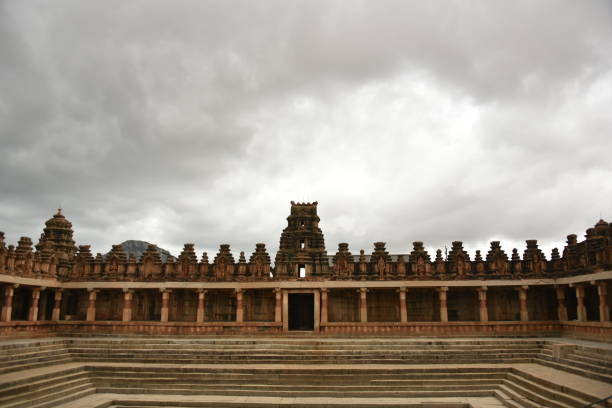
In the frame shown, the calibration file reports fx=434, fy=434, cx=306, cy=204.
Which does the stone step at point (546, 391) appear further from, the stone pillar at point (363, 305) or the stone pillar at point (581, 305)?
the stone pillar at point (363, 305)

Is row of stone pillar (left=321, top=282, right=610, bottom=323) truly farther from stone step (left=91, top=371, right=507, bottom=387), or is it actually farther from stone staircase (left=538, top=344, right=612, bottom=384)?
stone step (left=91, top=371, right=507, bottom=387)

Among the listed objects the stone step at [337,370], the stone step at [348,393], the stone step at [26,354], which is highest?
the stone step at [26,354]

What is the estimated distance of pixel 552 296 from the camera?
27812mm

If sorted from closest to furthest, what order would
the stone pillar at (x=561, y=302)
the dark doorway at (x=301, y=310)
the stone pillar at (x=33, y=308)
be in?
1. the stone pillar at (x=561, y=302)
2. the stone pillar at (x=33, y=308)
3. the dark doorway at (x=301, y=310)

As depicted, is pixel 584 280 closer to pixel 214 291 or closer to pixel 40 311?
pixel 214 291

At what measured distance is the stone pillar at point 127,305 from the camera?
91.5ft

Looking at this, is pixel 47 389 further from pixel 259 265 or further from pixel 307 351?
pixel 259 265

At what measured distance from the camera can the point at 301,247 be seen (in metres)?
31.5

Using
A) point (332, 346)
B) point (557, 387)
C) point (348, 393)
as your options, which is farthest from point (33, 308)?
point (557, 387)

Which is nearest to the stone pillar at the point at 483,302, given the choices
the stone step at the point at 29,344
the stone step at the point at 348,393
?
the stone step at the point at 348,393

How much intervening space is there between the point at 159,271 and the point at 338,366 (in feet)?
49.0

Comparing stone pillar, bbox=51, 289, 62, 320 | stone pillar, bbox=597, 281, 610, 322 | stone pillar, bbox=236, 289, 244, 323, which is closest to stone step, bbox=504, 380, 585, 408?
stone pillar, bbox=597, 281, 610, 322

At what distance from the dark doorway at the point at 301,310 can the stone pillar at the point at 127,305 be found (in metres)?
10.5

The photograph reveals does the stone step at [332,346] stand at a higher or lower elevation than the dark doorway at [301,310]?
lower
